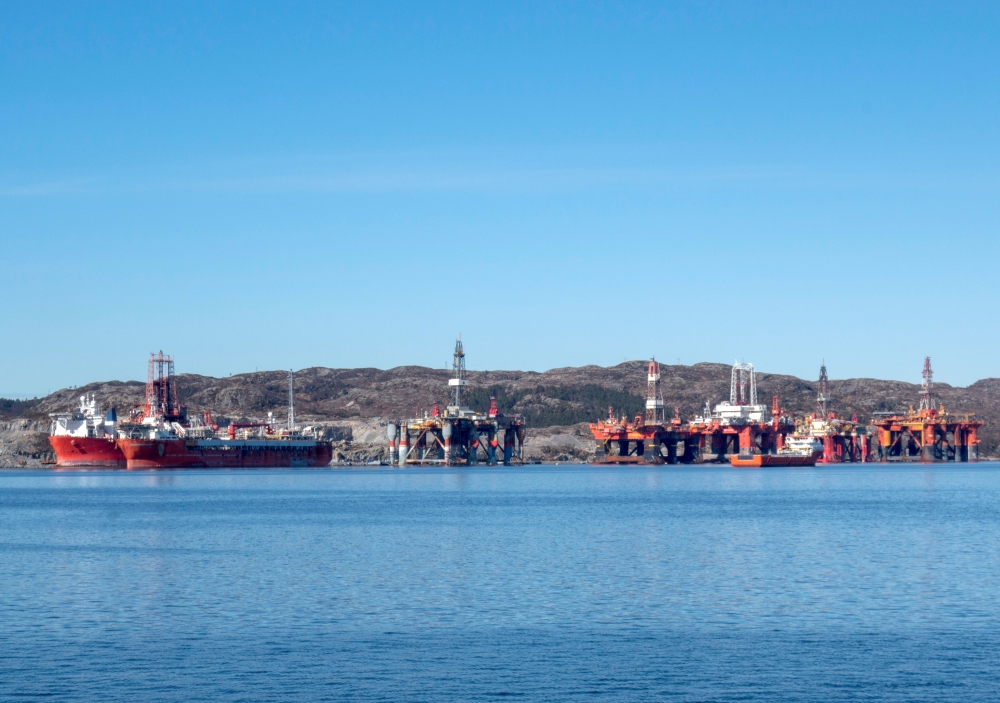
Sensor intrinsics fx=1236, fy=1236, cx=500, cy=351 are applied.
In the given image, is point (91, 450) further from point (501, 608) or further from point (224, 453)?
point (501, 608)

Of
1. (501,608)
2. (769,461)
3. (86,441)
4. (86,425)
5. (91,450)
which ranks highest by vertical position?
(86,425)

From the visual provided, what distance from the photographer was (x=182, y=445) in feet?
593

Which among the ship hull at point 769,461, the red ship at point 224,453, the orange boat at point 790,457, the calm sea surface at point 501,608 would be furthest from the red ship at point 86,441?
the calm sea surface at point 501,608

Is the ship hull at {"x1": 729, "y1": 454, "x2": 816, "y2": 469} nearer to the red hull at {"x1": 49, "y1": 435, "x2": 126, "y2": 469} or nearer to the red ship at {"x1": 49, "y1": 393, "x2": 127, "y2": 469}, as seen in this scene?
the red ship at {"x1": 49, "y1": 393, "x2": 127, "y2": 469}

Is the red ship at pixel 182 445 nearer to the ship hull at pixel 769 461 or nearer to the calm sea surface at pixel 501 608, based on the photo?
the ship hull at pixel 769 461

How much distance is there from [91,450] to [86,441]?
1.76 metres

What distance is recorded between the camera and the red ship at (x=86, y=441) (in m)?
180

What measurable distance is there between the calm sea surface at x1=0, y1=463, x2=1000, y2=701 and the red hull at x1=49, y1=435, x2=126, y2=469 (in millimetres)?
106498

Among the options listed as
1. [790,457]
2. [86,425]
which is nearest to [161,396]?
[86,425]

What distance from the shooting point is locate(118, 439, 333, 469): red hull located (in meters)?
176

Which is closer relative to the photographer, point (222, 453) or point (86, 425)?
point (86, 425)

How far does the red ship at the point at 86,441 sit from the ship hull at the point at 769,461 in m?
92.8

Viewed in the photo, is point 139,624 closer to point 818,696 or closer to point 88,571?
point 88,571

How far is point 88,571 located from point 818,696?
30.7 m
